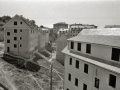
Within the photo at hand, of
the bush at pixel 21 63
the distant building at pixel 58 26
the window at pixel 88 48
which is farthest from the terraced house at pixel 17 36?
the distant building at pixel 58 26

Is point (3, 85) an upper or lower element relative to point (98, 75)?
lower

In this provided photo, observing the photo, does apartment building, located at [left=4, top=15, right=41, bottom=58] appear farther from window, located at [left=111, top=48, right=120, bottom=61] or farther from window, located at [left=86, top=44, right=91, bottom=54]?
window, located at [left=111, top=48, right=120, bottom=61]

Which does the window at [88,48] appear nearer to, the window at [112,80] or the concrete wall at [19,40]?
the window at [112,80]

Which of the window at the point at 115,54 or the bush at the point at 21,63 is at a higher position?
the window at the point at 115,54

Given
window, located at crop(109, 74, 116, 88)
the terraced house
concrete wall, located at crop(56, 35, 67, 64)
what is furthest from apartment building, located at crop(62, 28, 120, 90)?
concrete wall, located at crop(56, 35, 67, 64)

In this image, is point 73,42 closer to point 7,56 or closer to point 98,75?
point 98,75

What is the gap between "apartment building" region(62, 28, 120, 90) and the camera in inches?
499

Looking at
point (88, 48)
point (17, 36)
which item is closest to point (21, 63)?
point (17, 36)

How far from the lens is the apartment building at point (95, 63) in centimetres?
1268

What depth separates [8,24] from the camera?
41.1 meters

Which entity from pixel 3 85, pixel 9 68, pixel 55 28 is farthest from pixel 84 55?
pixel 55 28

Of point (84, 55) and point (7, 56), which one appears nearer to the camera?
point (84, 55)

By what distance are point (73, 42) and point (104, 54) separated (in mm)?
6970

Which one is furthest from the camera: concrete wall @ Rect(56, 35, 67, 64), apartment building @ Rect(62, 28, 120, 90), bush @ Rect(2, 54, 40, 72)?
concrete wall @ Rect(56, 35, 67, 64)
